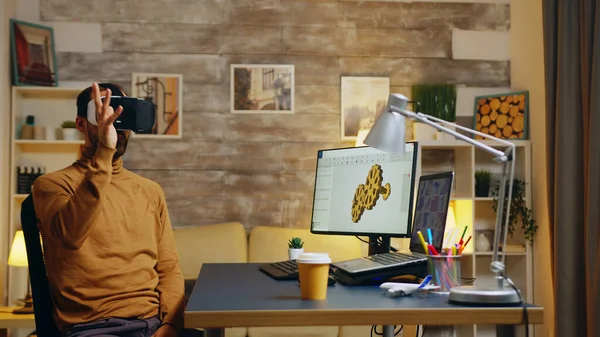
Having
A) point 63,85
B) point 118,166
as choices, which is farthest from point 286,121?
point 118,166

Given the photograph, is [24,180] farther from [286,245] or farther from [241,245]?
[286,245]

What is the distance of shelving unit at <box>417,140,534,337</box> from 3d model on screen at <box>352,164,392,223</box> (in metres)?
1.85

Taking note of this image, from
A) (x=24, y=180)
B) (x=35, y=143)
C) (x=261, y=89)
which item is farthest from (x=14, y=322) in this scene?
(x=261, y=89)

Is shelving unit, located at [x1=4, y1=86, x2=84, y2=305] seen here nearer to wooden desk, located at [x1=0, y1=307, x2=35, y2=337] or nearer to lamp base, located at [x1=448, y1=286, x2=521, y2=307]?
wooden desk, located at [x1=0, y1=307, x2=35, y2=337]

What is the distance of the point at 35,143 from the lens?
410 centimetres

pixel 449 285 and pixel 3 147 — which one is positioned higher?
pixel 3 147

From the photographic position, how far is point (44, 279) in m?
1.91

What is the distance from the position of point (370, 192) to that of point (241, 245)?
6.19 feet

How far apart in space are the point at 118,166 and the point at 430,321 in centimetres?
114

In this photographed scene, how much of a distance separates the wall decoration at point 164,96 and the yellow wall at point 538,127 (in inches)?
81.2

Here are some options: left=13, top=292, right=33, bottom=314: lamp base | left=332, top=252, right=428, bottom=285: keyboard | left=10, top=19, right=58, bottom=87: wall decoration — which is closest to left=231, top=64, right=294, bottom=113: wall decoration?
left=10, top=19, right=58, bottom=87: wall decoration

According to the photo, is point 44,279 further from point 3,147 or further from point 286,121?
point 286,121

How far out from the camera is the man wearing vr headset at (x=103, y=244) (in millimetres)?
1885

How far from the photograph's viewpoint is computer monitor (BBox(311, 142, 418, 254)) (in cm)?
214
